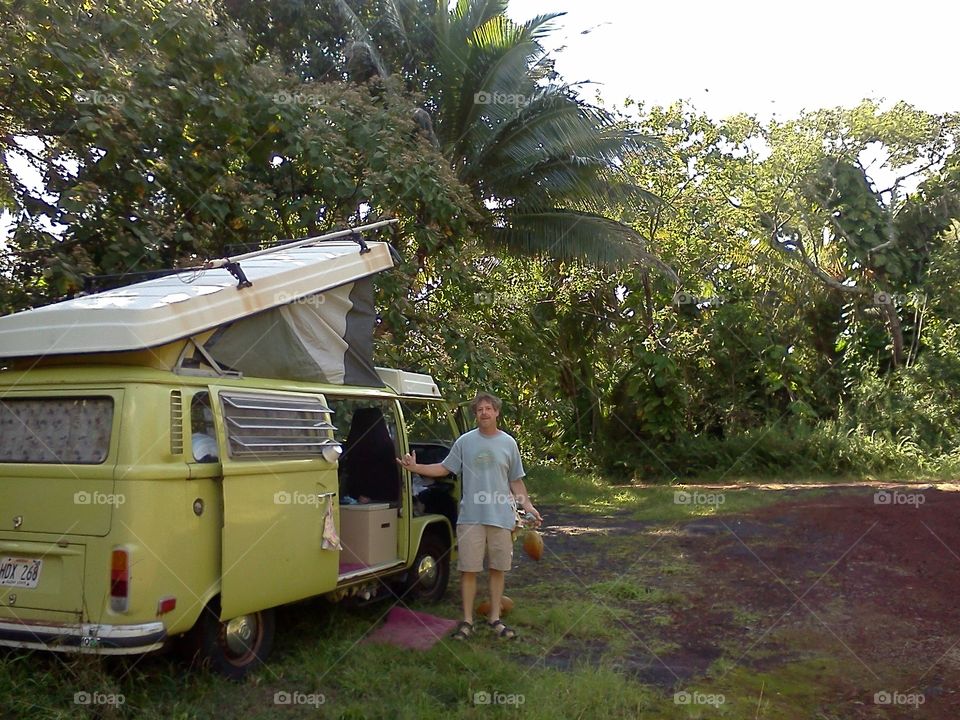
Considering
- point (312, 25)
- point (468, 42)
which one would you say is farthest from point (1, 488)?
point (312, 25)

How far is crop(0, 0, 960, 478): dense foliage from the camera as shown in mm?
8680

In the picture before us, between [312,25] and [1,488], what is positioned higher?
[312,25]

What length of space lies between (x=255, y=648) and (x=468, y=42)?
10.9m

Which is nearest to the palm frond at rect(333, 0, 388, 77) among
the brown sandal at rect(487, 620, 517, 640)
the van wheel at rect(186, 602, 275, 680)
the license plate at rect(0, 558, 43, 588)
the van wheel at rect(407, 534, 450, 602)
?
the van wheel at rect(407, 534, 450, 602)

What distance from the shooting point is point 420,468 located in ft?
21.7

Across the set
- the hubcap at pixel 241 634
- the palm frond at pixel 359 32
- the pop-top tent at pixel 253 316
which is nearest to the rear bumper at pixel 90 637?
the hubcap at pixel 241 634

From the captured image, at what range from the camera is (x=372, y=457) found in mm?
7219

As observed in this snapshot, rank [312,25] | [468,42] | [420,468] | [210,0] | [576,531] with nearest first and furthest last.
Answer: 1. [420,468]
2. [210,0]
3. [576,531]
4. [468,42]
5. [312,25]

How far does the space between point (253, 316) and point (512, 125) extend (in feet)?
29.9

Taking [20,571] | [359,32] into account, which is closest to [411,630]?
[20,571]

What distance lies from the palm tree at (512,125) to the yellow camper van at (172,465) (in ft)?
27.3

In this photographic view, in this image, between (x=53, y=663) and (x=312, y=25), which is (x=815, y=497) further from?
(x=53, y=663)

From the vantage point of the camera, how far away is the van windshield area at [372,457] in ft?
23.4

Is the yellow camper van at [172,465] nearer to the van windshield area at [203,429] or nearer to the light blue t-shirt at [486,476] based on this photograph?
the van windshield area at [203,429]
